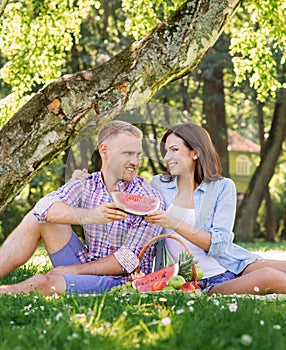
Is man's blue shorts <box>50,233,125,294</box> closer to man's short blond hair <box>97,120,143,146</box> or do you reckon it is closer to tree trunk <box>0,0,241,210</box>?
man's short blond hair <box>97,120,143,146</box>

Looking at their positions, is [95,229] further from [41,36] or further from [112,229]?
[41,36]

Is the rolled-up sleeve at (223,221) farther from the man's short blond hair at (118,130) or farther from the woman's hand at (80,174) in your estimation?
the woman's hand at (80,174)

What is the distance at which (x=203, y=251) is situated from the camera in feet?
17.6

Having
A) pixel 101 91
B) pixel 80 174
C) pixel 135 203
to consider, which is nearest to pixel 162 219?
pixel 135 203

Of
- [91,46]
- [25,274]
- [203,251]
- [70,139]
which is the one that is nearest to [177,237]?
[203,251]

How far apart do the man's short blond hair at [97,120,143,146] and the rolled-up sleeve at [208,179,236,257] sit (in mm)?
766

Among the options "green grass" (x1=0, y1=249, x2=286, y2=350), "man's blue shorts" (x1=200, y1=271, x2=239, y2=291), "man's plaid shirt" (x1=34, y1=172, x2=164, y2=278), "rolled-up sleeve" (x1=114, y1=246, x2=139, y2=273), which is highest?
"man's plaid shirt" (x1=34, y1=172, x2=164, y2=278)

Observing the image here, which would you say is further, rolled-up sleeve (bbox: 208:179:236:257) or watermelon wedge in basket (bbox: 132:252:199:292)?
rolled-up sleeve (bbox: 208:179:236:257)

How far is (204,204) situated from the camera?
542cm

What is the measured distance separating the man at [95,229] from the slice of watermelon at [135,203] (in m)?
0.11

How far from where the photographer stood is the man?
5.13 meters

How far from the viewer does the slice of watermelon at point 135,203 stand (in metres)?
4.88

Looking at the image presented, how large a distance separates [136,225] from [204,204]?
543mm

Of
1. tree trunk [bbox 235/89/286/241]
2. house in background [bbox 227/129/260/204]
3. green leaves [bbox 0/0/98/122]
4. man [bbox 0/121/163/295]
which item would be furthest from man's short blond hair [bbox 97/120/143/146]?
house in background [bbox 227/129/260/204]
